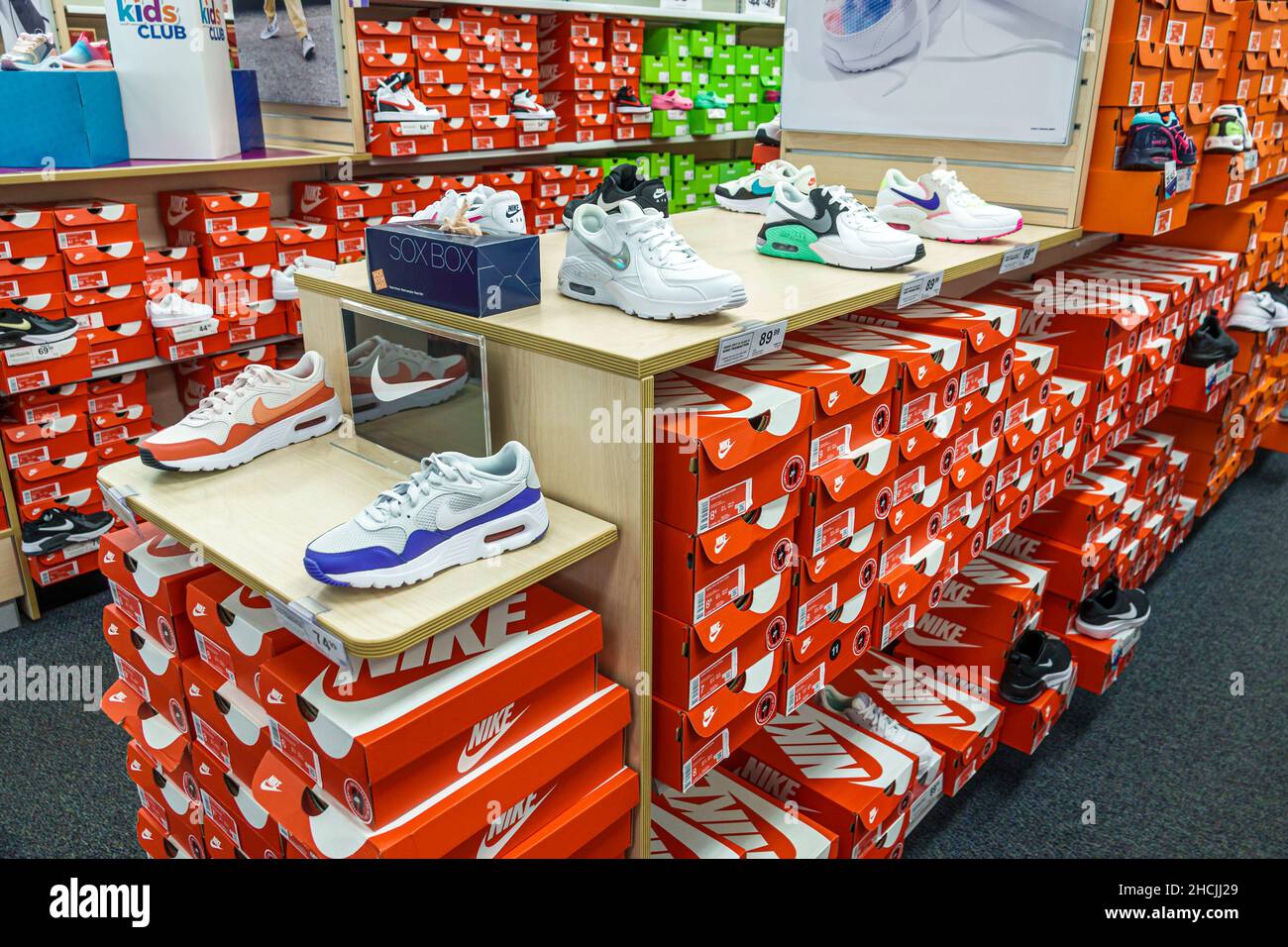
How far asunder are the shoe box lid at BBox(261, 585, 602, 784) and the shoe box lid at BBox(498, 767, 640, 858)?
0.19 meters

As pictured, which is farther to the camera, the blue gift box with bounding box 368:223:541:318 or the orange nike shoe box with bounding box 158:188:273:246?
the orange nike shoe box with bounding box 158:188:273:246

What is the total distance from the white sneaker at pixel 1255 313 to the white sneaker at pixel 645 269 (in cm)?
239

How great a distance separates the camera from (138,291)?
2592 mm

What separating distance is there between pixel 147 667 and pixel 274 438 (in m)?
0.42

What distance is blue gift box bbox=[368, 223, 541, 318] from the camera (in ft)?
3.98

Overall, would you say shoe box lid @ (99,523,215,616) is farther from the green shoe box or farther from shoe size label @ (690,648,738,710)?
the green shoe box

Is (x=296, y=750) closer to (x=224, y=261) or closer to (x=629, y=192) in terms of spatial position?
(x=629, y=192)

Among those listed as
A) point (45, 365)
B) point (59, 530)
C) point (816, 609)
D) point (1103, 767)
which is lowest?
point (1103, 767)

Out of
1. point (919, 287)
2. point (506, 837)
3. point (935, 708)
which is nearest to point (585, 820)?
point (506, 837)

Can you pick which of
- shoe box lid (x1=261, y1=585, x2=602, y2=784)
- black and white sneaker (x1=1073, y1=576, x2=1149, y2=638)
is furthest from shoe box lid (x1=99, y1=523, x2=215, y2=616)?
black and white sneaker (x1=1073, y1=576, x2=1149, y2=638)

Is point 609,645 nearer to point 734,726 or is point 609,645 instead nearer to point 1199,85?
point 734,726

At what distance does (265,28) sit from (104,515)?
5.24 feet

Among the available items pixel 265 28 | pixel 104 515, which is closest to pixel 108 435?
pixel 104 515

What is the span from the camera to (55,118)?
237cm
